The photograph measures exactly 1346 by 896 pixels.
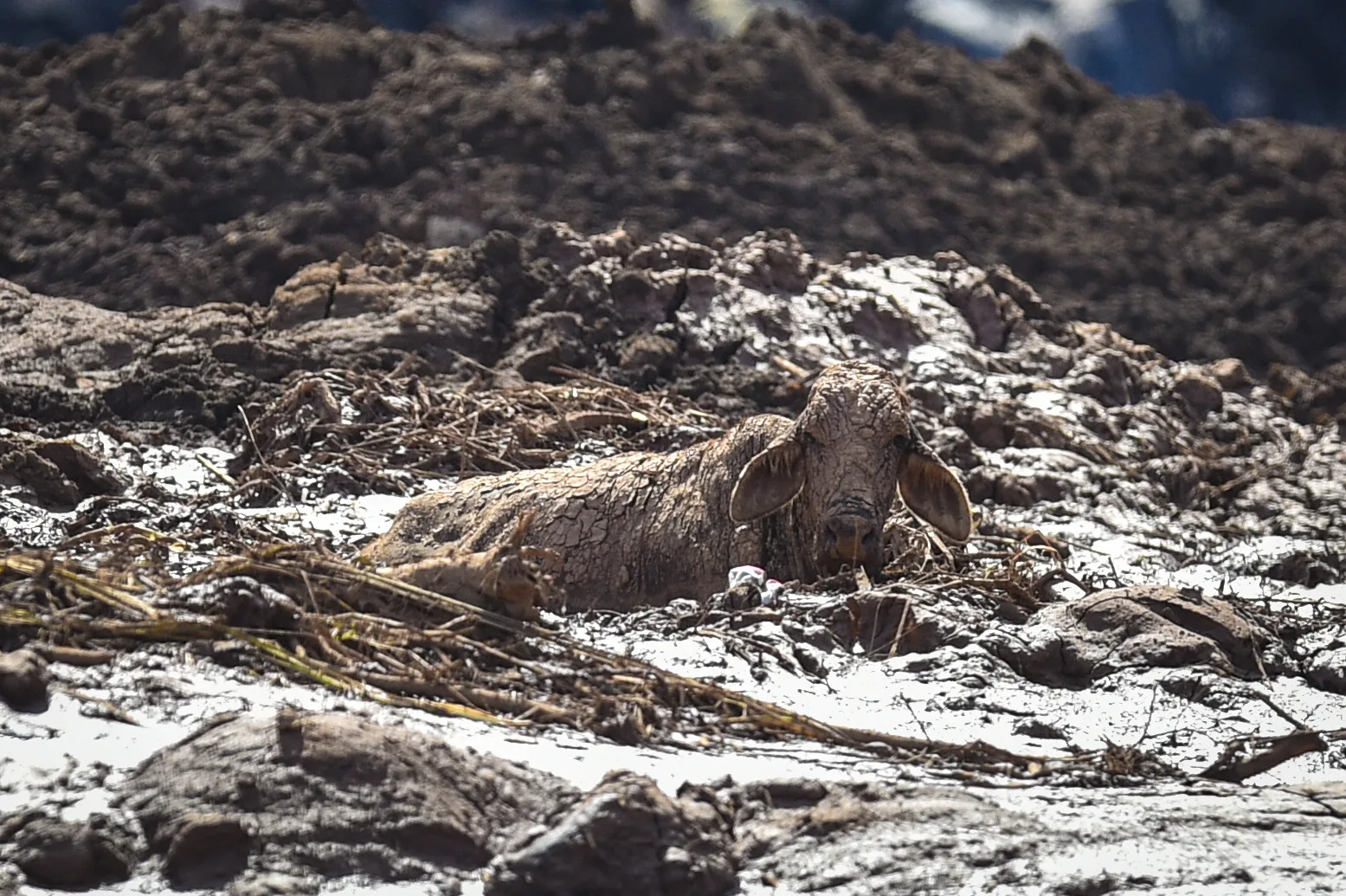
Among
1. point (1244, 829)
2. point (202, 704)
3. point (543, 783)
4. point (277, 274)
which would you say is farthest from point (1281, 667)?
point (277, 274)

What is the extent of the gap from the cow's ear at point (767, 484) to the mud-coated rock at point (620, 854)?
3.57 meters

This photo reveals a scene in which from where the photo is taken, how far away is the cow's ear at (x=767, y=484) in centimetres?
809

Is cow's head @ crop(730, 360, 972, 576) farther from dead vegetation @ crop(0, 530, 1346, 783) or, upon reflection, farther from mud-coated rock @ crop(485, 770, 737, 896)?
mud-coated rock @ crop(485, 770, 737, 896)

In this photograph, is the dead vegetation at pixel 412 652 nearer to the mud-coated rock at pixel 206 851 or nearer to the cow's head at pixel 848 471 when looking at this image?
the mud-coated rock at pixel 206 851

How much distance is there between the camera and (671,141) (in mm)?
23188

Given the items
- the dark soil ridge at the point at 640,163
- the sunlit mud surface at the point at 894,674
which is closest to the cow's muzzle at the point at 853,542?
the sunlit mud surface at the point at 894,674

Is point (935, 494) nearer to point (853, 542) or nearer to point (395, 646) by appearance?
point (853, 542)

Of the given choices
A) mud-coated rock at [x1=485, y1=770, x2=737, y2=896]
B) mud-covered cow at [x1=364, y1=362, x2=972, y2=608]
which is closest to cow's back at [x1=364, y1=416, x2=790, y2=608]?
mud-covered cow at [x1=364, y1=362, x2=972, y2=608]

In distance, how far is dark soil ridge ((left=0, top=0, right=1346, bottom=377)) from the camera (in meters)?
20.3

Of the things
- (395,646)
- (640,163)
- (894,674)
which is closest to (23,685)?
(395,646)

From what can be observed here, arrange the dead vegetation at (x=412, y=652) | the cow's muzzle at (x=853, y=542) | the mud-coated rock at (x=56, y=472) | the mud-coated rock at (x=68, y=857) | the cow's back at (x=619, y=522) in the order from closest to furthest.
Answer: the mud-coated rock at (x=68, y=857), the dead vegetation at (x=412, y=652), the cow's muzzle at (x=853, y=542), the cow's back at (x=619, y=522), the mud-coated rock at (x=56, y=472)

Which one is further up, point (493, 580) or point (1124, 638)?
point (1124, 638)

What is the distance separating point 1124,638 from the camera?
22.1 feet

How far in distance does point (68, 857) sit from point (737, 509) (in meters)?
4.30
